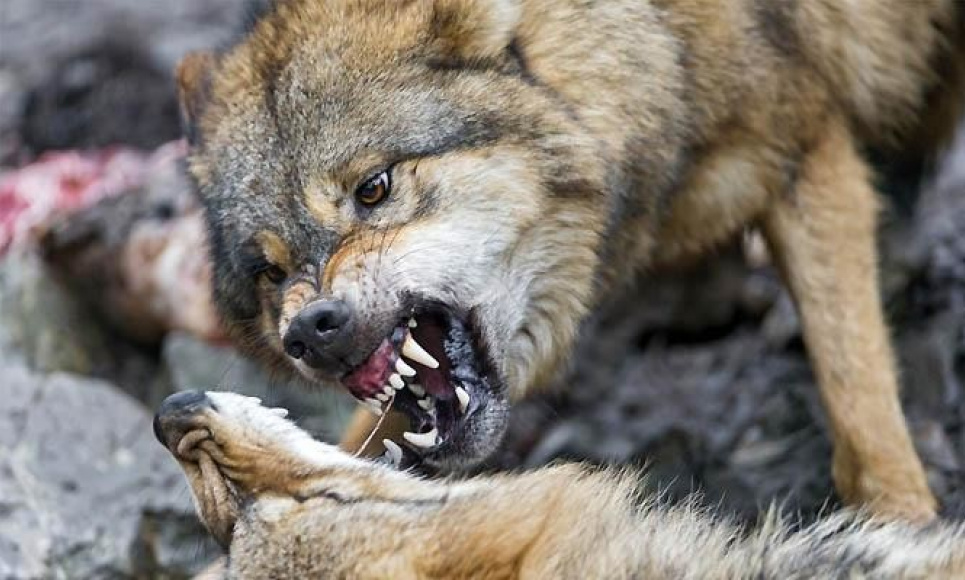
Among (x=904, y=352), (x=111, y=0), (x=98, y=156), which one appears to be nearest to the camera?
(x=904, y=352)

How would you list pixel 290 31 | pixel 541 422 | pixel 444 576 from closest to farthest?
pixel 444 576 < pixel 290 31 < pixel 541 422

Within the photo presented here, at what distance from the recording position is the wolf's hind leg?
5.04 metres

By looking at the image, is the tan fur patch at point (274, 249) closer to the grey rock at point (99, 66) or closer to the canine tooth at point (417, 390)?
the canine tooth at point (417, 390)

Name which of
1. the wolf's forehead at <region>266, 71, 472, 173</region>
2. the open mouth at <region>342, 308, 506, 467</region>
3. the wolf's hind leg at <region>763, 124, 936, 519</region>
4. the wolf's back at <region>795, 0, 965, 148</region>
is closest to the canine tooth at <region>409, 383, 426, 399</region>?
the open mouth at <region>342, 308, 506, 467</region>

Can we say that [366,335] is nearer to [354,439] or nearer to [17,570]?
[354,439]

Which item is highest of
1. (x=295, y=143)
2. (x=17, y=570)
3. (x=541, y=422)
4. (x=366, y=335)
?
(x=295, y=143)

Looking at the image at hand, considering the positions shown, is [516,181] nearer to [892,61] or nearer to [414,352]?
[414,352]

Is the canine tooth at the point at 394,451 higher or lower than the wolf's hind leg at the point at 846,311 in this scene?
higher

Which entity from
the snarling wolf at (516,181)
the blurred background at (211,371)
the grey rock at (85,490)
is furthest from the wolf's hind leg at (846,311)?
the grey rock at (85,490)

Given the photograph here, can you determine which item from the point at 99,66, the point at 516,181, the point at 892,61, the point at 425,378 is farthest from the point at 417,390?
the point at 99,66

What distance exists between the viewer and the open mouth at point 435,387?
4.41 m

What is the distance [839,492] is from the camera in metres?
5.19

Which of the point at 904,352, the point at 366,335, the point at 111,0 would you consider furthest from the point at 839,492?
the point at 111,0

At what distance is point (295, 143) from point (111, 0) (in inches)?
205
